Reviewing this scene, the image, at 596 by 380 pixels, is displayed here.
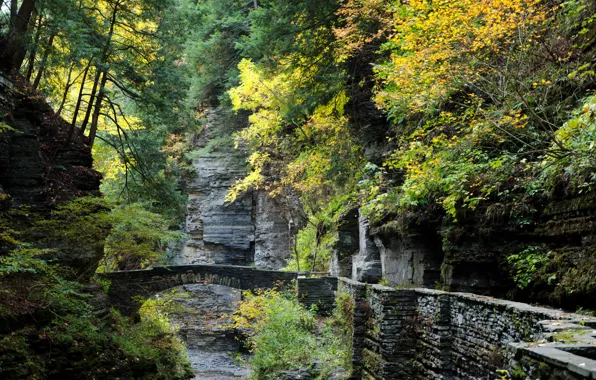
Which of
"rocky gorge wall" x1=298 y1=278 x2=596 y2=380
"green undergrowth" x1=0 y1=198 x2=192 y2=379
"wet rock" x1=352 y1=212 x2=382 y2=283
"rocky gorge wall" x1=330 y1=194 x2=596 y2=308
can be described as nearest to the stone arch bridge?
"green undergrowth" x1=0 y1=198 x2=192 y2=379

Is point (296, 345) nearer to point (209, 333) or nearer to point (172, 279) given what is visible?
point (172, 279)

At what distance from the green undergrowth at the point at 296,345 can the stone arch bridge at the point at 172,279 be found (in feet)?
19.5

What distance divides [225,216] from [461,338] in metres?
25.2

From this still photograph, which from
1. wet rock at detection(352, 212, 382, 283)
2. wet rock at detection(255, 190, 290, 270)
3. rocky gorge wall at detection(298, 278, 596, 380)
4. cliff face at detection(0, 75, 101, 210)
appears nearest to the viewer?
rocky gorge wall at detection(298, 278, 596, 380)

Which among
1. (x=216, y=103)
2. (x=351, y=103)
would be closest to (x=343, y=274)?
(x=351, y=103)

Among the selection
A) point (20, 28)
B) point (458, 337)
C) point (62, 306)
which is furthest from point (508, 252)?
point (20, 28)

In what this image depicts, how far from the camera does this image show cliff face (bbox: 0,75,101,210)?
42.6 feet

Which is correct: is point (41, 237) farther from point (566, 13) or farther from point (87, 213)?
point (566, 13)

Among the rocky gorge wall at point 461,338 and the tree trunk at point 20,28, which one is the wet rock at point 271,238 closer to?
the rocky gorge wall at point 461,338

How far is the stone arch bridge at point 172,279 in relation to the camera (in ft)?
68.3

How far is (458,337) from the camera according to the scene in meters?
7.75

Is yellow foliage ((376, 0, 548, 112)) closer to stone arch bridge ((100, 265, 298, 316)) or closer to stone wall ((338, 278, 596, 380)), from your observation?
stone wall ((338, 278, 596, 380))

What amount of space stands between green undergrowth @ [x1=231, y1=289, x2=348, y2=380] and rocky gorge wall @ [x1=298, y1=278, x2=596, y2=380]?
49.6 inches

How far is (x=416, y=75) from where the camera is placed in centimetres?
992
